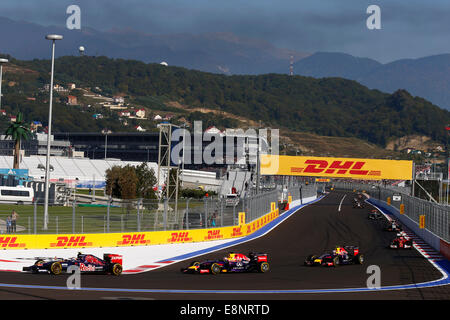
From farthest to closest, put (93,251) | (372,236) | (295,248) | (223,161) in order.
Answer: (223,161), (372,236), (295,248), (93,251)

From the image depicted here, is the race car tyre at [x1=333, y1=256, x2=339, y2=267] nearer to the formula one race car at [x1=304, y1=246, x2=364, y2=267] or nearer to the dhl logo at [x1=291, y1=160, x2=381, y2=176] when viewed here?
the formula one race car at [x1=304, y1=246, x2=364, y2=267]

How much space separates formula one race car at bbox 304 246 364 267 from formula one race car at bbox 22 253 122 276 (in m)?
8.18

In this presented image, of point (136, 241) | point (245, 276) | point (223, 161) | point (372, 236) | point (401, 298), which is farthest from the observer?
point (223, 161)

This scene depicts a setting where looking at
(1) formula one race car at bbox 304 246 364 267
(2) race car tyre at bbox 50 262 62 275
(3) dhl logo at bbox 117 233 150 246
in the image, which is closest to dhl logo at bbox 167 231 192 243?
(3) dhl logo at bbox 117 233 150 246

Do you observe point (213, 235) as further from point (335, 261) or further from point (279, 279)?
point (279, 279)

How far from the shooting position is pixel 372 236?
40656 mm

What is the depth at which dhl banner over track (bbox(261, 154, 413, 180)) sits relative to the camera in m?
76.2

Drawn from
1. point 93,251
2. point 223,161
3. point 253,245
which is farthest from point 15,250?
point 223,161

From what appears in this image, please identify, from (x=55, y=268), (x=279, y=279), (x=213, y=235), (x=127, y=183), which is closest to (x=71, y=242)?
(x=55, y=268)

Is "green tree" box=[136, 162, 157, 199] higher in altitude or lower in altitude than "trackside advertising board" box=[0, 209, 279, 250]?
higher

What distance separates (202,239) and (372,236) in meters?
12.2

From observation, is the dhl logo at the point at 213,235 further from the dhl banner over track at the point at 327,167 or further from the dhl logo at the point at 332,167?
the dhl logo at the point at 332,167

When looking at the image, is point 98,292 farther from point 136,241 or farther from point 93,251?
point 136,241

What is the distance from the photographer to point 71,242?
28.9 metres
